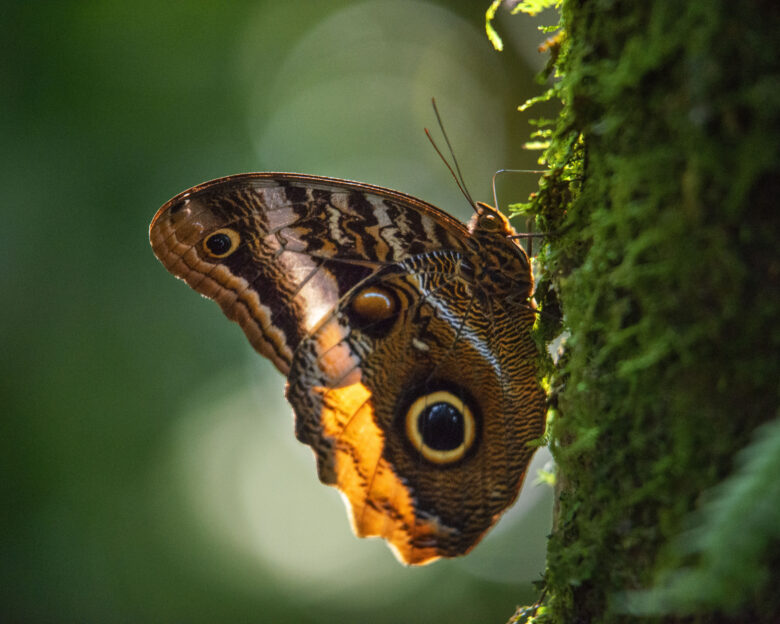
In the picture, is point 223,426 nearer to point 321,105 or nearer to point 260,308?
point 321,105

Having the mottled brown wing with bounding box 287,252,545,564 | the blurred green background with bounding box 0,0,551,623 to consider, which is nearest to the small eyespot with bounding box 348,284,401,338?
the mottled brown wing with bounding box 287,252,545,564

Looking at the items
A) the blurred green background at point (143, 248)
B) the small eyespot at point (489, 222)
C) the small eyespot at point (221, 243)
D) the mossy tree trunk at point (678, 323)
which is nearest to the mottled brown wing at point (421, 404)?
the small eyespot at point (489, 222)

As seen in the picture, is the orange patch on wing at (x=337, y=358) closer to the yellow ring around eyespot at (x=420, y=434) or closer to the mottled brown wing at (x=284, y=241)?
the mottled brown wing at (x=284, y=241)

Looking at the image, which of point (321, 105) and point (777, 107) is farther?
point (321, 105)

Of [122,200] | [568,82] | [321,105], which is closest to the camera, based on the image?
[568,82]

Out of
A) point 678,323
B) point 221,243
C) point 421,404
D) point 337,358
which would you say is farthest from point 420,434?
point 678,323

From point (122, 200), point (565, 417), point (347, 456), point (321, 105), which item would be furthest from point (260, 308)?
point (321, 105)

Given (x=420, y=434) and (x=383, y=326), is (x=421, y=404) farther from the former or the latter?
(x=383, y=326)
